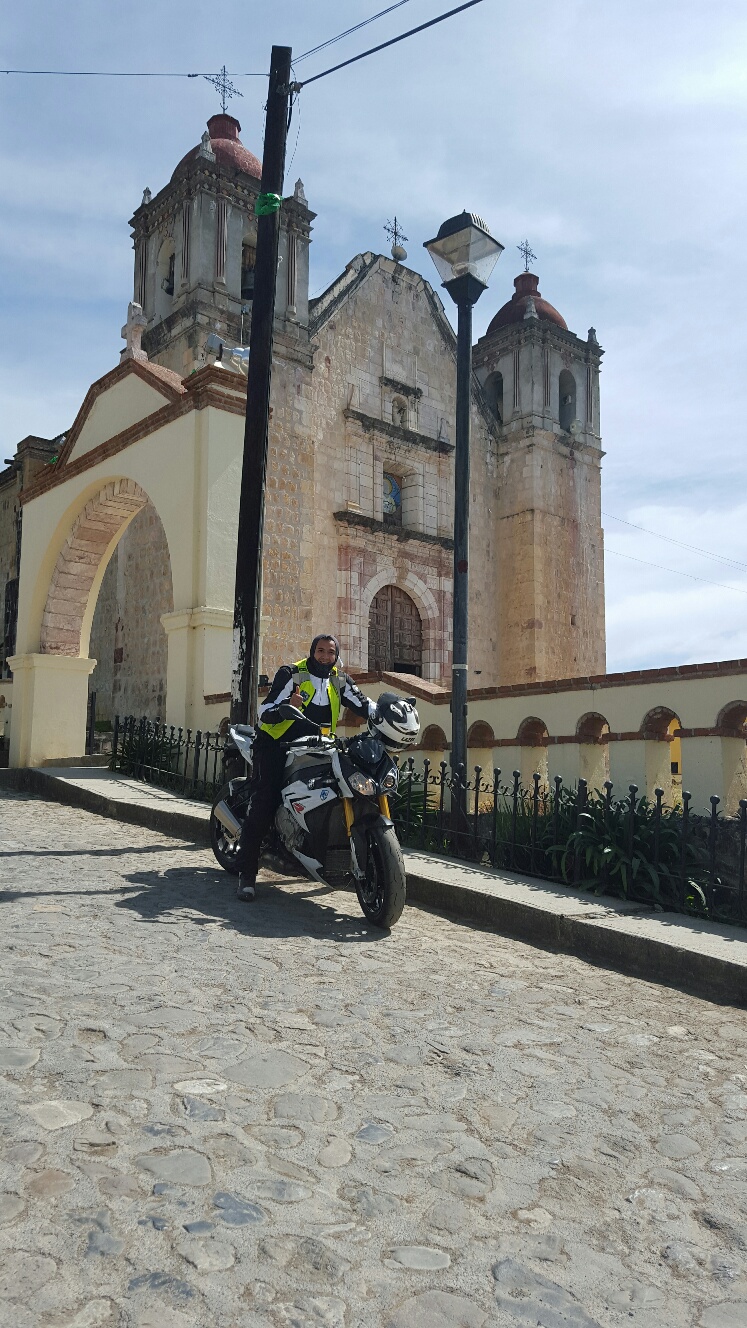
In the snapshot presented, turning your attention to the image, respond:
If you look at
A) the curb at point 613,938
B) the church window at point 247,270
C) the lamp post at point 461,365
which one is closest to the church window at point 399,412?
the church window at point 247,270

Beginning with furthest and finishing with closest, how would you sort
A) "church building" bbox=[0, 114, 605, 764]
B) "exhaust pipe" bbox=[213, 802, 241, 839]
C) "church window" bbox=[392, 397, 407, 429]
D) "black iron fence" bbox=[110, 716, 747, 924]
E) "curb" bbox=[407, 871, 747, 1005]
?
"church window" bbox=[392, 397, 407, 429]
"church building" bbox=[0, 114, 605, 764]
"exhaust pipe" bbox=[213, 802, 241, 839]
"black iron fence" bbox=[110, 716, 747, 924]
"curb" bbox=[407, 871, 747, 1005]

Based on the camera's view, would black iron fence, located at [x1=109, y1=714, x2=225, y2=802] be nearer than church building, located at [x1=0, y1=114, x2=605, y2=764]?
Yes

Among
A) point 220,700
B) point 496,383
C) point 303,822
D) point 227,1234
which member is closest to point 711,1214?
point 227,1234

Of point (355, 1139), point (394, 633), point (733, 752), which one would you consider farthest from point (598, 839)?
point (394, 633)

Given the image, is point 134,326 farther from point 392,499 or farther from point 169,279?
point 392,499

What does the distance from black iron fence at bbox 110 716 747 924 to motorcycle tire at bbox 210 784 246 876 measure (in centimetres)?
156

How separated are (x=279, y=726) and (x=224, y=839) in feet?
A: 4.60

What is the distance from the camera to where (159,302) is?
2062cm

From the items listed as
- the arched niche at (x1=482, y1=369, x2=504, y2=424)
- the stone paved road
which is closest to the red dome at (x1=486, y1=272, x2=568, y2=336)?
the arched niche at (x1=482, y1=369, x2=504, y2=424)

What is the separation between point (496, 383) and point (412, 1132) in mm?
24244

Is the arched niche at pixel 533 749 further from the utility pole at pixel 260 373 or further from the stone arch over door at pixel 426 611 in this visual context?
the stone arch over door at pixel 426 611

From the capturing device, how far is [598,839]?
638 cm

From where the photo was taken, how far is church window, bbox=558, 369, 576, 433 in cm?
2548

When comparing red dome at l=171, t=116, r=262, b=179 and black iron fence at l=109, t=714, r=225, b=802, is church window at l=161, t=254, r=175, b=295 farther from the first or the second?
black iron fence at l=109, t=714, r=225, b=802
